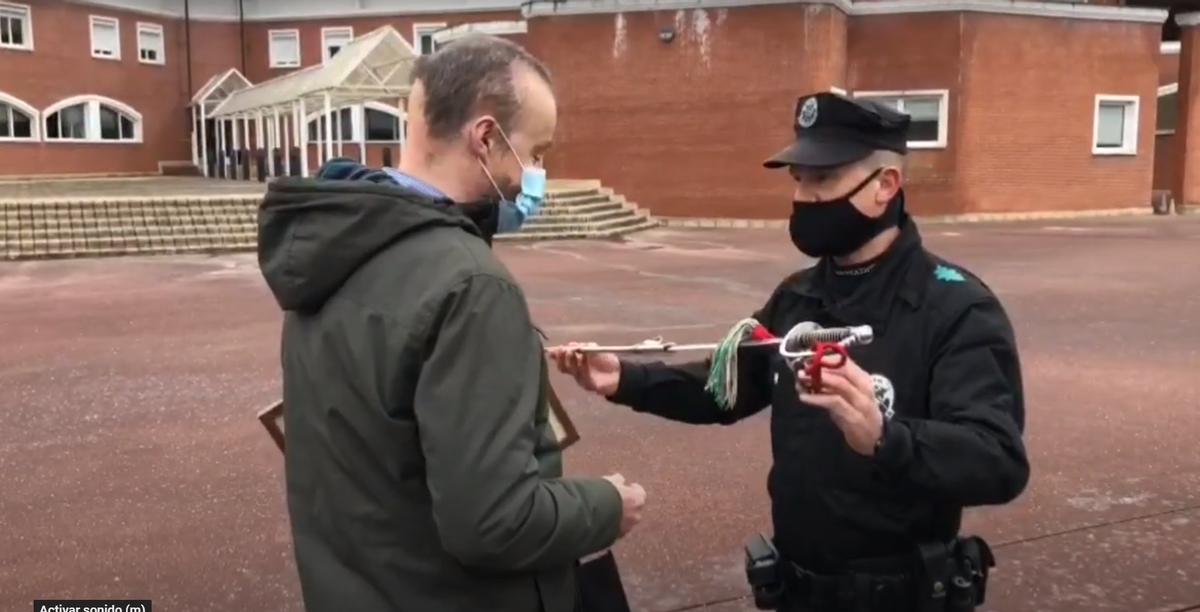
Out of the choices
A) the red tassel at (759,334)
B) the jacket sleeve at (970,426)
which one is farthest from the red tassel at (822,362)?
the red tassel at (759,334)

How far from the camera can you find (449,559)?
5.73 feet

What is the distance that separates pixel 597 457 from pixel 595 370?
3393 mm

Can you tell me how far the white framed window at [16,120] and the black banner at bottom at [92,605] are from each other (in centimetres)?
3240

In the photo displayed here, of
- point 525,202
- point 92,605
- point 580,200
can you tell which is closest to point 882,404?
point 525,202

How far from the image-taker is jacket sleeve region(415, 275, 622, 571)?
62.9 inches

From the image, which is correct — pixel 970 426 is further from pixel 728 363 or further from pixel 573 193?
pixel 573 193

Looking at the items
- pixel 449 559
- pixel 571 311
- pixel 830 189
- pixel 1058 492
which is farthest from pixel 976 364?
pixel 571 311

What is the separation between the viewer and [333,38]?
1550 inches

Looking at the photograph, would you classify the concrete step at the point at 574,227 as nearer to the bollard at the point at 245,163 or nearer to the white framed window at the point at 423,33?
the bollard at the point at 245,163

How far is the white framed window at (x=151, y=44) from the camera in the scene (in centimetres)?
3650

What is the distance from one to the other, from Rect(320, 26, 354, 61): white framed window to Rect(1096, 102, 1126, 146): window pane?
992 inches

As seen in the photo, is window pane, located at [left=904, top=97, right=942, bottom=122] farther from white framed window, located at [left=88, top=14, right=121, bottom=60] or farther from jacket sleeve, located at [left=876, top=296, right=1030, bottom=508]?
white framed window, located at [left=88, top=14, right=121, bottom=60]

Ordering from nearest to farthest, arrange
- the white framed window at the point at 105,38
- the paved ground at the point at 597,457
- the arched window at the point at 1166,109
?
the paved ground at the point at 597,457 < the arched window at the point at 1166,109 < the white framed window at the point at 105,38

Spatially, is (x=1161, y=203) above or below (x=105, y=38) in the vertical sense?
below
